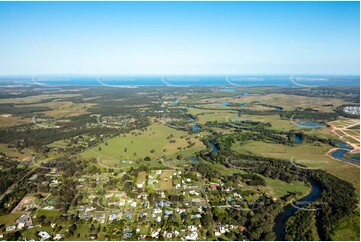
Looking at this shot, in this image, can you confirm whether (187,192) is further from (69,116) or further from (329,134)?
(69,116)

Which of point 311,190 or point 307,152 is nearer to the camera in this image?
point 311,190

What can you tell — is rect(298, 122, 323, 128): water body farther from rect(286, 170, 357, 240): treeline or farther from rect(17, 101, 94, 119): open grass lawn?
rect(17, 101, 94, 119): open grass lawn

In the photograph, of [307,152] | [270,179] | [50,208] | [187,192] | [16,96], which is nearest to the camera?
[50,208]

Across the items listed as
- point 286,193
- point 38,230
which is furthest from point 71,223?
point 286,193

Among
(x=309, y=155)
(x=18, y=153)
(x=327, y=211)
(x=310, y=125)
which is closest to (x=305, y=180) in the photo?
(x=327, y=211)

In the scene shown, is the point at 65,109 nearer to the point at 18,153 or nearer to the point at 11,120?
the point at 11,120

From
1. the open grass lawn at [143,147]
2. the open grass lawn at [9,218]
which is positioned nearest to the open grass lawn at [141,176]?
the open grass lawn at [143,147]

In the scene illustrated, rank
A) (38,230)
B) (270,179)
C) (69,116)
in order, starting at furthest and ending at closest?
(69,116) → (270,179) → (38,230)
